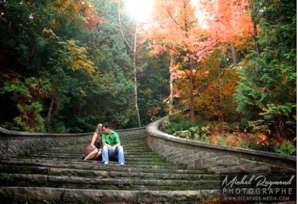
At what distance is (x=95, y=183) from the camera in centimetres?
557

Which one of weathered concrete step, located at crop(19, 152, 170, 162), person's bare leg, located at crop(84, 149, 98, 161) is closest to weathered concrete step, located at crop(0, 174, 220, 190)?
person's bare leg, located at crop(84, 149, 98, 161)

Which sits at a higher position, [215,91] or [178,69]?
[178,69]

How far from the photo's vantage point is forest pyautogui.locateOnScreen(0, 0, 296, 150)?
9898 mm

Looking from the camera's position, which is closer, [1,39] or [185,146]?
[185,146]

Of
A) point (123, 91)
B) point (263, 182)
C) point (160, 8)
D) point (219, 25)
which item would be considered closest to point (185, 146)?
point (263, 182)

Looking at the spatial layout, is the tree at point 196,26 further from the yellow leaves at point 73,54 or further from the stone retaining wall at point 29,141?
the stone retaining wall at point 29,141

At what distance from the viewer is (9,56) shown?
40.0ft

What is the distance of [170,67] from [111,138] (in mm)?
7653

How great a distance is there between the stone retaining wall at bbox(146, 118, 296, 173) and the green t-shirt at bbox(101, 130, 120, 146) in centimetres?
189

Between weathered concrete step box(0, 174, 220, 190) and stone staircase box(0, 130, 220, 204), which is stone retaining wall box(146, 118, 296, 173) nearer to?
stone staircase box(0, 130, 220, 204)

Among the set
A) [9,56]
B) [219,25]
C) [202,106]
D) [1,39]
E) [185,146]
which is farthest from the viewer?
[202,106]

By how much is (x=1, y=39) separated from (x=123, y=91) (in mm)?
10299

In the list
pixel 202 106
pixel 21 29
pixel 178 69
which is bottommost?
pixel 202 106

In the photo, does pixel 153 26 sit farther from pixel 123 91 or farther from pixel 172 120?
pixel 123 91
